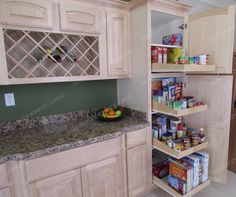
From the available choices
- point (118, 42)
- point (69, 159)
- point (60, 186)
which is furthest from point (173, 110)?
point (60, 186)

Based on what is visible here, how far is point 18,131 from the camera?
1656mm

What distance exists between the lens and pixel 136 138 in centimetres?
177

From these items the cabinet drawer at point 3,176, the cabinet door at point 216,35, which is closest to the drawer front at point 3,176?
the cabinet drawer at point 3,176

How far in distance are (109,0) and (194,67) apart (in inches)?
41.5

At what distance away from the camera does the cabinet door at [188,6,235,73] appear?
175cm

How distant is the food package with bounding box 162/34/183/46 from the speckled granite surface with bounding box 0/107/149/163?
0.91 metres

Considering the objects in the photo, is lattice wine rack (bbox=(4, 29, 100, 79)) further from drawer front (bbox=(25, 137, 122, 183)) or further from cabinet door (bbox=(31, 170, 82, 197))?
cabinet door (bbox=(31, 170, 82, 197))

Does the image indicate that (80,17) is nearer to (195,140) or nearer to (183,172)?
(195,140)

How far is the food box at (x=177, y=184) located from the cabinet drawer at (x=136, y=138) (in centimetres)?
48

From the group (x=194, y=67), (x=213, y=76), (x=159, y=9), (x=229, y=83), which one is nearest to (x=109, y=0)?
(x=159, y=9)

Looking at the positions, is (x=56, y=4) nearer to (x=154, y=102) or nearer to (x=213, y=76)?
(x=154, y=102)

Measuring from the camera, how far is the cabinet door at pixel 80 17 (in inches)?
60.1

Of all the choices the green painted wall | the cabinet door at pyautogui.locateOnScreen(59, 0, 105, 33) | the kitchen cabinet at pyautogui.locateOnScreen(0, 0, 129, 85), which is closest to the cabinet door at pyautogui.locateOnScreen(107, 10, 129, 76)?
the kitchen cabinet at pyautogui.locateOnScreen(0, 0, 129, 85)

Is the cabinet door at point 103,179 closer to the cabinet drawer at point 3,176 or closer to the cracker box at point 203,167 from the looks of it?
the cabinet drawer at point 3,176
